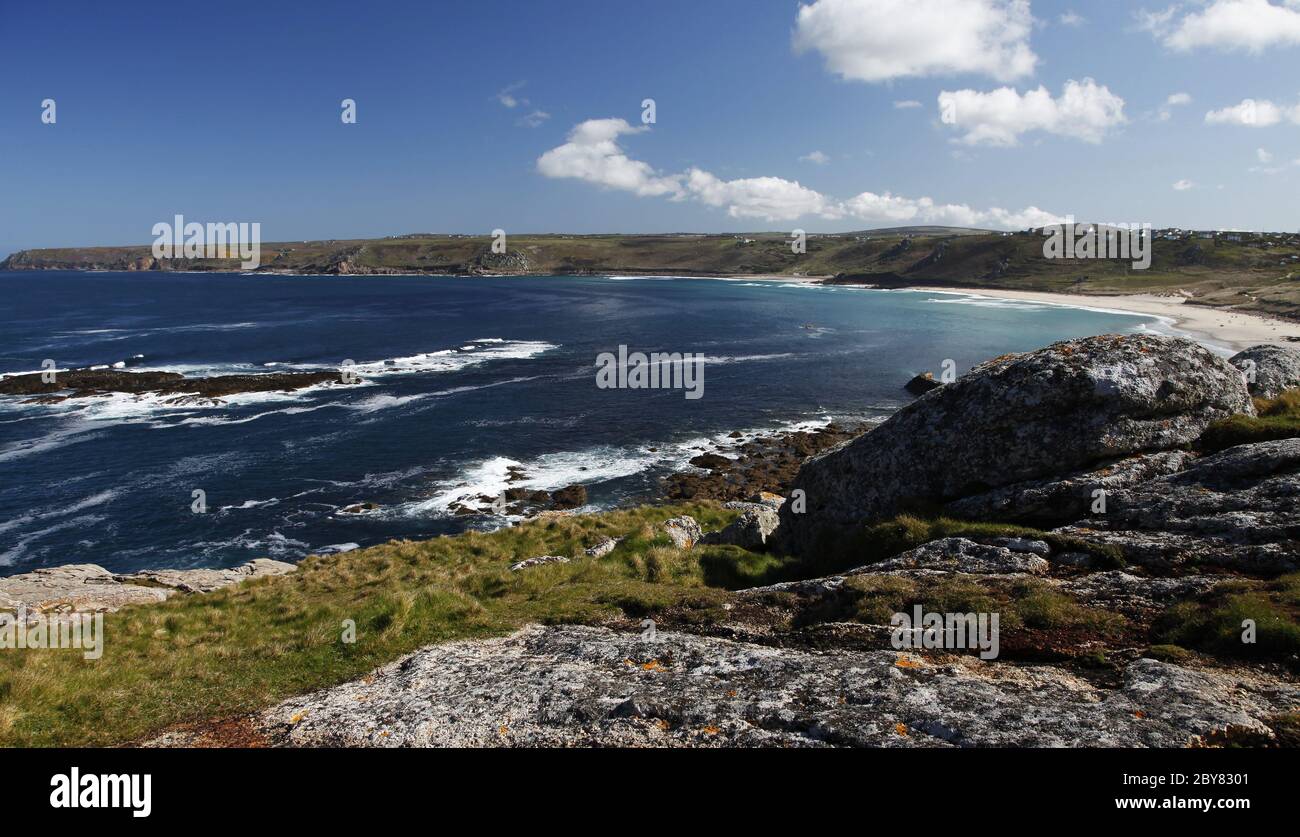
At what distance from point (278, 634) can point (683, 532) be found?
1289cm

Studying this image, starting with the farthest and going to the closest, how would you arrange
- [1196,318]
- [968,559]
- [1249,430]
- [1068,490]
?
1. [1196,318]
2. [1249,430]
3. [1068,490]
4. [968,559]

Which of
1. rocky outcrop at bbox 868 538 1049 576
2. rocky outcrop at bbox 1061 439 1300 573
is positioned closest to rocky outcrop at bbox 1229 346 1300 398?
rocky outcrop at bbox 1061 439 1300 573

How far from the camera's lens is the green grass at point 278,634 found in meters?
9.25

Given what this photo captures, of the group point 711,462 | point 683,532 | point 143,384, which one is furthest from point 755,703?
point 143,384

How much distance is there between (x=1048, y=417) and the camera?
14.9 metres

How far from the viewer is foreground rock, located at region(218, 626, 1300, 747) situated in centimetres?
663

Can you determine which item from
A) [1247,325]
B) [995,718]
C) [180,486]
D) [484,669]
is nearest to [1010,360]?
[995,718]

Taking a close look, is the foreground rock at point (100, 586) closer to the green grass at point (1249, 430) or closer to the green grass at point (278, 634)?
the green grass at point (278, 634)

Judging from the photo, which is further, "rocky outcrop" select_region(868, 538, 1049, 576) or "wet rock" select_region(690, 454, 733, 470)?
"wet rock" select_region(690, 454, 733, 470)

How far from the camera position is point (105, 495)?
4112 cm

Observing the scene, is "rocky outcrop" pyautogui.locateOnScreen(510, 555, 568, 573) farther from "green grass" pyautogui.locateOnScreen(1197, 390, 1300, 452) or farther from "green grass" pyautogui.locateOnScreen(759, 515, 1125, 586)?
"green grass" pyautogui.locateOnScreen(1197, 390, 1300, 452)

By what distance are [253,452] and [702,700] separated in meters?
52.9

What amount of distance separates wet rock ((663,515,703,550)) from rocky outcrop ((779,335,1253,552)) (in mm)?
5128

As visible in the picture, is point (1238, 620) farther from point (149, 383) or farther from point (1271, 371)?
point (149, 383)
